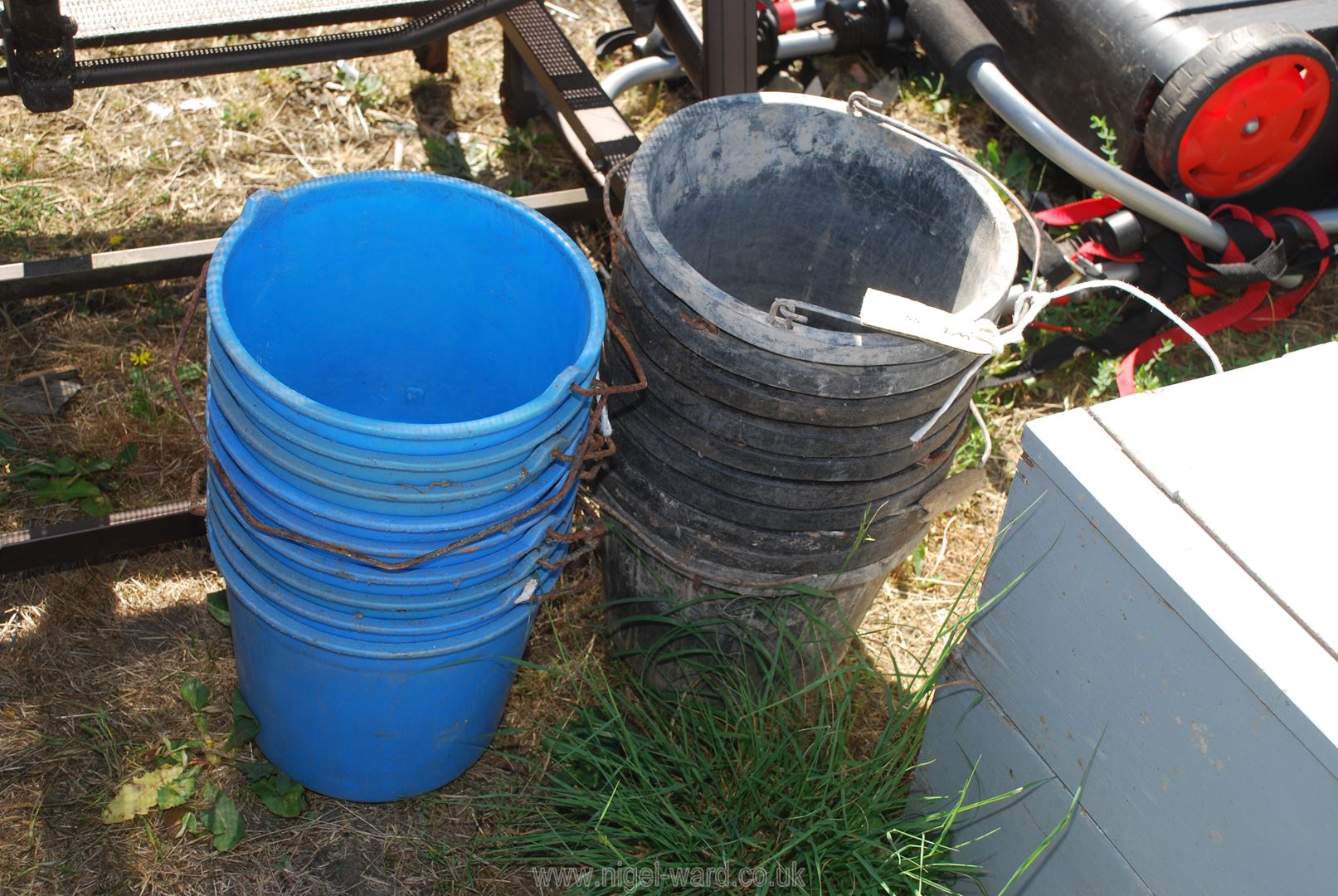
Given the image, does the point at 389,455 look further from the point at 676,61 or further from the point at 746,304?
the point at 676,61

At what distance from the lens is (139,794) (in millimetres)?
2182

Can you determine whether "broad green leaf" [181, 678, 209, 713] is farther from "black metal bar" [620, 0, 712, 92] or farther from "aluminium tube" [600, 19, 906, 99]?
"aluminium tube" [600, 19, 906, 99]

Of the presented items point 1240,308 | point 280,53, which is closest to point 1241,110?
point 1240,308

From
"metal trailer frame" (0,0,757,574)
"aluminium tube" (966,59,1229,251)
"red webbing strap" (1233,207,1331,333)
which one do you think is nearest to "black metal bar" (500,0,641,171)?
"metal trailer frame" (0,0,757,574)

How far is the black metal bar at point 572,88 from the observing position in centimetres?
296

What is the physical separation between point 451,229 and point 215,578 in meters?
0.99

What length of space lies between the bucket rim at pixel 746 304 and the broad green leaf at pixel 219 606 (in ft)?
3.72

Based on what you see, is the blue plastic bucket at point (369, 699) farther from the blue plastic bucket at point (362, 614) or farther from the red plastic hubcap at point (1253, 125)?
the red plastic hubcap at point (1253, 125)

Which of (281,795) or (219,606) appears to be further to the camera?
(219,606)

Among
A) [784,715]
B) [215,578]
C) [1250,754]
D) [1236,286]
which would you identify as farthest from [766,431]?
[1236,286]

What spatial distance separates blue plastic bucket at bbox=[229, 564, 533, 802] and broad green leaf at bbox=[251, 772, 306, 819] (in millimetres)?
18

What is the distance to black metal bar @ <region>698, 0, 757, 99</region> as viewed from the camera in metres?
2.71

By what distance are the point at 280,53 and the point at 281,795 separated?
5.07ft

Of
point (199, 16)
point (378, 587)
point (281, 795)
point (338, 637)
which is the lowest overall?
point (281, 795)
